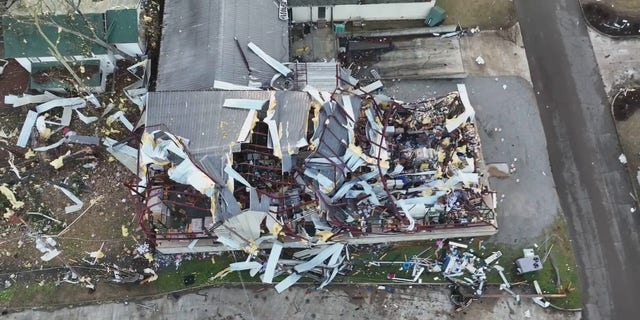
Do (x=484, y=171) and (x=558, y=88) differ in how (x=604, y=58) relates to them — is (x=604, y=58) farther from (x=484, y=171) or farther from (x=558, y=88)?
(x=484, y=171)

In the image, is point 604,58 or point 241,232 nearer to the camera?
point 241,232

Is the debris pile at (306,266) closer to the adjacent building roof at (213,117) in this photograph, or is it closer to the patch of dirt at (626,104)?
the adjacent building roof at (213,117)

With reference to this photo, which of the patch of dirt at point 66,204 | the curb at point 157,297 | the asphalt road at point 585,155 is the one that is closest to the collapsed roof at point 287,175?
the curb at point 157,297

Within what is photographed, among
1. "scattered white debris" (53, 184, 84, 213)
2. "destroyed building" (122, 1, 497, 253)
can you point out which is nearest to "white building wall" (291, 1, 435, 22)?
"destroyed building" (122, 1, 497, 253)

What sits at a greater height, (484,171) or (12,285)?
(484,171)

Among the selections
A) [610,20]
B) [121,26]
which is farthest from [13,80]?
[610,20]

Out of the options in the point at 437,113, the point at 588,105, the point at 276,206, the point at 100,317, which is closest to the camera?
the point at 276,206

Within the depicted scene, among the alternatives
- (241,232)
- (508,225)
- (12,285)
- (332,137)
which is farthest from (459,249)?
(12,285)

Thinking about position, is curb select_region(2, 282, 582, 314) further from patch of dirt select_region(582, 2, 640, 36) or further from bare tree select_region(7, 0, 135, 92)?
patch of dirt select_region(582, 2, 640, 36)
